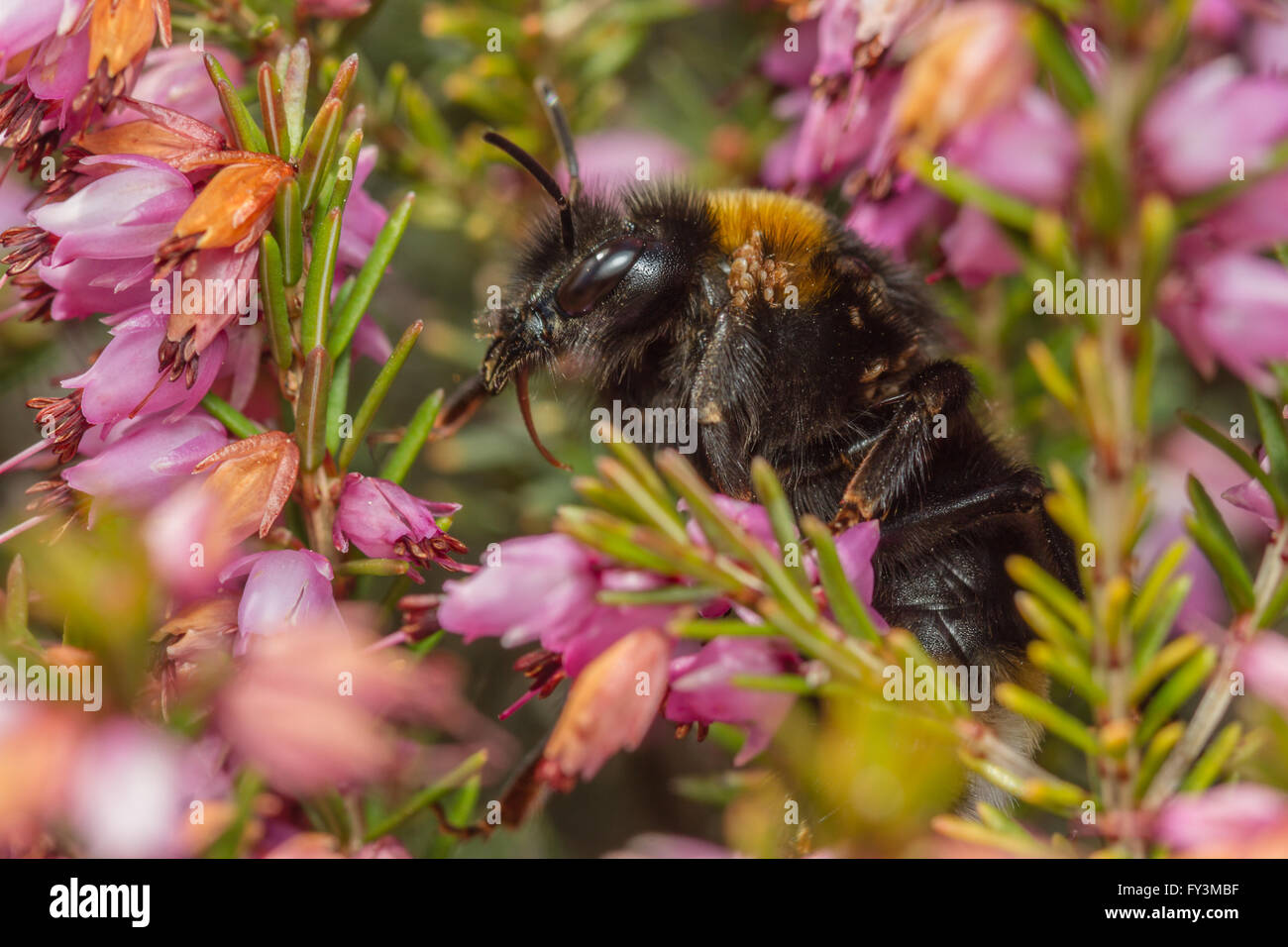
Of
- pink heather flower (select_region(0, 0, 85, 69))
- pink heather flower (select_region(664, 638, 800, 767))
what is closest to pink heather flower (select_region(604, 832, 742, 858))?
pink heather flower (select_region(664, 638, 800, 767))

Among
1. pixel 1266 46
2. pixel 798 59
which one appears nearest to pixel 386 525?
pixel 798 59

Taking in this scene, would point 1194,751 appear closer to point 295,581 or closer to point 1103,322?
point 1103,322

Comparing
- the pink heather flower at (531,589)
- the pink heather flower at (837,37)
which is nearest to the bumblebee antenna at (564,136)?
the pink heather flower at (837,37)

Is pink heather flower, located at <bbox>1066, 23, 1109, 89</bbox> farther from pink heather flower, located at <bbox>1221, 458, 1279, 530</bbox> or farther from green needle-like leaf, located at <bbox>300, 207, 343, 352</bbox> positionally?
green needle-like leaf, located at <bbox>300, 207, 343, 352</bbox>

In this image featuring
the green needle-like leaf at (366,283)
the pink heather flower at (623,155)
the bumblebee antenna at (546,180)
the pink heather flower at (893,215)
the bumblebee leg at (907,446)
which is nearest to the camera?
the green needle-like leaf at (366,283)

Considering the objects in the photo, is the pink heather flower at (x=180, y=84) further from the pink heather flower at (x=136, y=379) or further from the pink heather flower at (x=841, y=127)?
the pink heather flower at (x=841, y=127)

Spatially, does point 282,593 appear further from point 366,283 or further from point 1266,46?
point 1266,46
